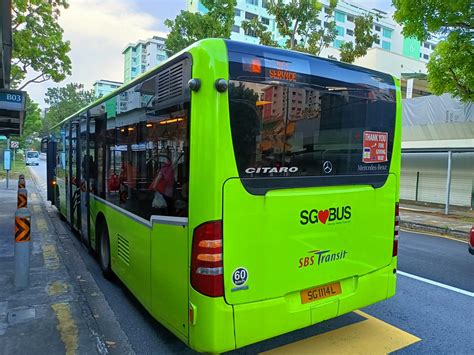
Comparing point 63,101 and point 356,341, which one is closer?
point 356,341

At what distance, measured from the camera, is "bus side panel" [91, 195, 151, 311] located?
384 centimetres

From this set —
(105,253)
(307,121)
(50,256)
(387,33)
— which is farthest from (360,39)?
(387,33)

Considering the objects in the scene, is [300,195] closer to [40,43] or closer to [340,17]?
[40,43]

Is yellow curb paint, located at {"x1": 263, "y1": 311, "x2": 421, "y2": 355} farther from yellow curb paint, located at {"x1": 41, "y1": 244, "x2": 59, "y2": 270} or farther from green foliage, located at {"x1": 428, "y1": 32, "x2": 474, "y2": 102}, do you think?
green foliage, located at {"x1": 428, "y1": 32, "x2": 474, "y2": 102}

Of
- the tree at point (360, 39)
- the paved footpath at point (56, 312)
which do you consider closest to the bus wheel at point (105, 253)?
the paved footpath at point (56, 312)

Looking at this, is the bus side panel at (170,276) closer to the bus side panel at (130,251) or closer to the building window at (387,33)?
the bus side panel at (130,251)

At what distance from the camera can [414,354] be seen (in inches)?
138

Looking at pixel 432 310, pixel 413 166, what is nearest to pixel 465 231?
pixel 432 310

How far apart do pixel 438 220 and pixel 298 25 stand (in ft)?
28.9

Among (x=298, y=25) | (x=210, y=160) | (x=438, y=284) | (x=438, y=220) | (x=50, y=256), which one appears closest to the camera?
(x=210, y=160)

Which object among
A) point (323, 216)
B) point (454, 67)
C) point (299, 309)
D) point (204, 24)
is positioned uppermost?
point (204, 24)

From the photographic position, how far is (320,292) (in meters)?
3.41

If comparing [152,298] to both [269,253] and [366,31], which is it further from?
[366,31]

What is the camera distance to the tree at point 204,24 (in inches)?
584
